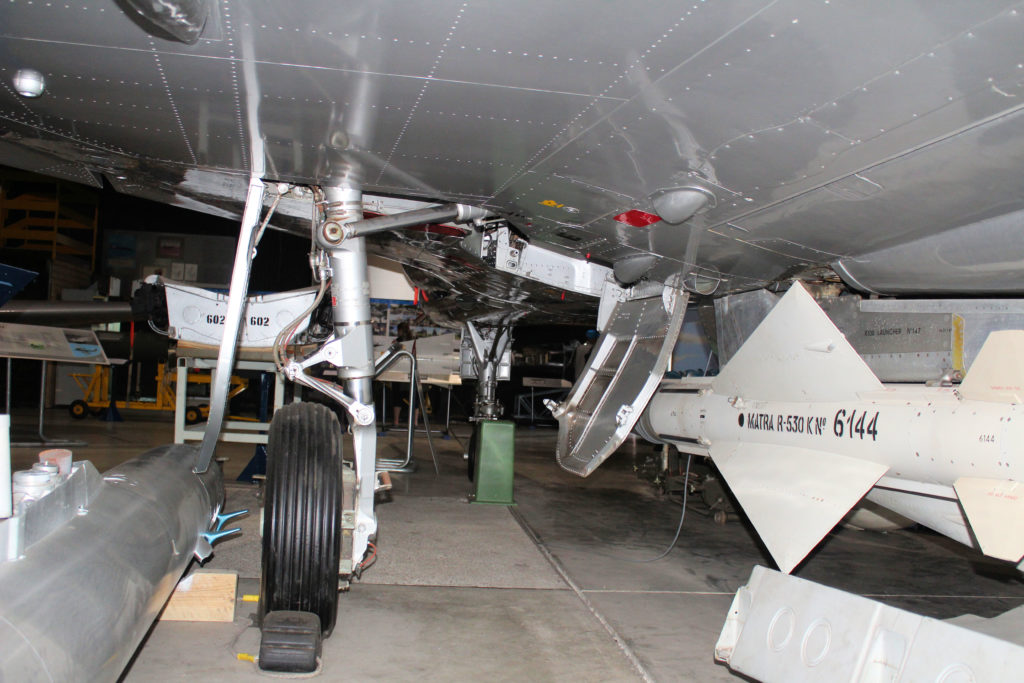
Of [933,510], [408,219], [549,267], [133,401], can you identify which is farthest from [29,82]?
[133,401]

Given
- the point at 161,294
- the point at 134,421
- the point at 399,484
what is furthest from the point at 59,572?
the point at 134,421

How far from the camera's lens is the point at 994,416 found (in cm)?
318

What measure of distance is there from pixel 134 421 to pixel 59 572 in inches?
489

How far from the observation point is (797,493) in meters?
3.81

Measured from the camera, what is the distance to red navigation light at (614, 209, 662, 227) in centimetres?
374

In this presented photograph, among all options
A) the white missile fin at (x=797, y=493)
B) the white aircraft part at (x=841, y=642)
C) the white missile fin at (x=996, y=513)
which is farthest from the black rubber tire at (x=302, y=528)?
the white missile fin at (x=996, y=513)

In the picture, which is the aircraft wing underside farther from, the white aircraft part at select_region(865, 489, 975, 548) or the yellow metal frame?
the yellow metal frame

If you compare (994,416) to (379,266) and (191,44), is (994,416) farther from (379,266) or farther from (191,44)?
(379,266)

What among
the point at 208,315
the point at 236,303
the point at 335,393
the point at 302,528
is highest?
the point at 208,315

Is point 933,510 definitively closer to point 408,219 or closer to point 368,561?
point 368,561

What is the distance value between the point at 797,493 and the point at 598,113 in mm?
2286

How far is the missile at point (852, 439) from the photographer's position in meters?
3.14

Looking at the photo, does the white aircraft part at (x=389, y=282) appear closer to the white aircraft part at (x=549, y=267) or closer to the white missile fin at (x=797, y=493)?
the white aircraft part at (x=549, y=267)

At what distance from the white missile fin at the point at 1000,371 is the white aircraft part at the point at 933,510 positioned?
0.61 meters
